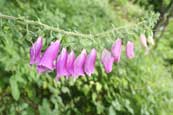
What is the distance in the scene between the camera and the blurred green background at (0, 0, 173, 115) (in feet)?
5.61

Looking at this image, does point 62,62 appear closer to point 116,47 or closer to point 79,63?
point 79,63

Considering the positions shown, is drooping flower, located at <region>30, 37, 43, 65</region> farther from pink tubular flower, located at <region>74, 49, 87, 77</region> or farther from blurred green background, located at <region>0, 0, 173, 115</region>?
pink tubular flower, located at <region>74, 49, 87, 77</region>

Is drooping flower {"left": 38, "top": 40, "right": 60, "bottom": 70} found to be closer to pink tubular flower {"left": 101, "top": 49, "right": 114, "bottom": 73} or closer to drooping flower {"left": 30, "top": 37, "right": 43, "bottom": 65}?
drooping flower {"left": 30, "top": 37, "right": 43, "bottom": 65}

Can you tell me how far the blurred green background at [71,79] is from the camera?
5.61 ft

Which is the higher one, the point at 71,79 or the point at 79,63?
the point at 79,63

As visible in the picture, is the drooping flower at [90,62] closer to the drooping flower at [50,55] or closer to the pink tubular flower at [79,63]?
the pink tubular flower at [79,63]

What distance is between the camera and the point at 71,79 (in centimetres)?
310

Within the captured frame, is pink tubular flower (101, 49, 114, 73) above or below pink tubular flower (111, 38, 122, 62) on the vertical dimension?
below

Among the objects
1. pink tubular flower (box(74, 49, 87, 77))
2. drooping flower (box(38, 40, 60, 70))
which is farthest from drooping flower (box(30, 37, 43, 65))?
pink tubular flower (box(74, 49, 87, 77))

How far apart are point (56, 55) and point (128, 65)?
248cm

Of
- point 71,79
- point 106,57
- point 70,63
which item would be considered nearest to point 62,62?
point 70,63

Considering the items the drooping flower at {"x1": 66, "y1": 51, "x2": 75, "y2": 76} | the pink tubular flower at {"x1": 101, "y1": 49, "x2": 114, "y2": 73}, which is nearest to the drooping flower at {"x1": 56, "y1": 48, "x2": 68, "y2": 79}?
the drooping flower at {"x1": 66, "y1": 51, "x2": 75, "y2": 76}

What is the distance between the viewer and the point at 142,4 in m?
9.56

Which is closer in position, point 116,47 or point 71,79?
point 116,47
